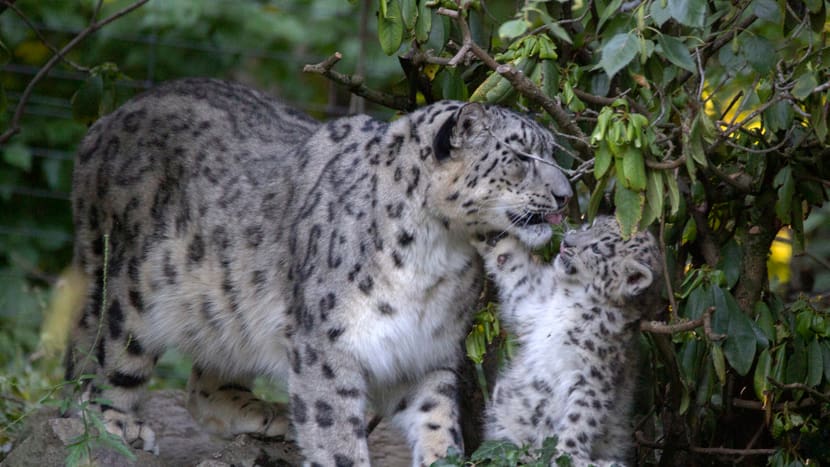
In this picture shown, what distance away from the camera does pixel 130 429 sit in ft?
18.6

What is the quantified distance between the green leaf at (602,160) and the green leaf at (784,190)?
44.2 inches

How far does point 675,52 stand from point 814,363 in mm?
1407

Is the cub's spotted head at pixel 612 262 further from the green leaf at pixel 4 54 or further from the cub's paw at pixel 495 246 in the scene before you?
the green leaf at pixel 4 54

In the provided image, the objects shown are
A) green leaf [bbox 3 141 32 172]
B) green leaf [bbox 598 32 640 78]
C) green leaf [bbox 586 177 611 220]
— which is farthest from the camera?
green leaf [bbox 3 141 32 172]

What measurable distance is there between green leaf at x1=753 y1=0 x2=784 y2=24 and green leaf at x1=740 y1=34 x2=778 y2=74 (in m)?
0.09

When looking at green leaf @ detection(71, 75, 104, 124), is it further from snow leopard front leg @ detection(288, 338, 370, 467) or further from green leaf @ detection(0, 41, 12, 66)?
snow leopard front leg @ detection(288, 338, 370, 467)

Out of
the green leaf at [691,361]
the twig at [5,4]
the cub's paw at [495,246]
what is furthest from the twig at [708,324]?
the twig at [5,4]

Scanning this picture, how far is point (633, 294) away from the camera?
488 centimetres

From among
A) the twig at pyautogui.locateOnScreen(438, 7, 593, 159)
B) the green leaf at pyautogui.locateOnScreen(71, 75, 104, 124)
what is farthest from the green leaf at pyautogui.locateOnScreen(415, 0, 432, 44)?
the green leaf at pyautogui.locateOnScreen(71, 75, 104, 124)

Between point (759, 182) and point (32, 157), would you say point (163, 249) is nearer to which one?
point (759, 182)

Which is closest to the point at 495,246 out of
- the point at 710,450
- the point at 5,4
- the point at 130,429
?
the point at 710,450

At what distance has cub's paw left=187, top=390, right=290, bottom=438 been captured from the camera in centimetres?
586

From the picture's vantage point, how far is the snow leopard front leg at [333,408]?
16.1ft

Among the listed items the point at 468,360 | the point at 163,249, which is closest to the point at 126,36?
the point at 163,249
